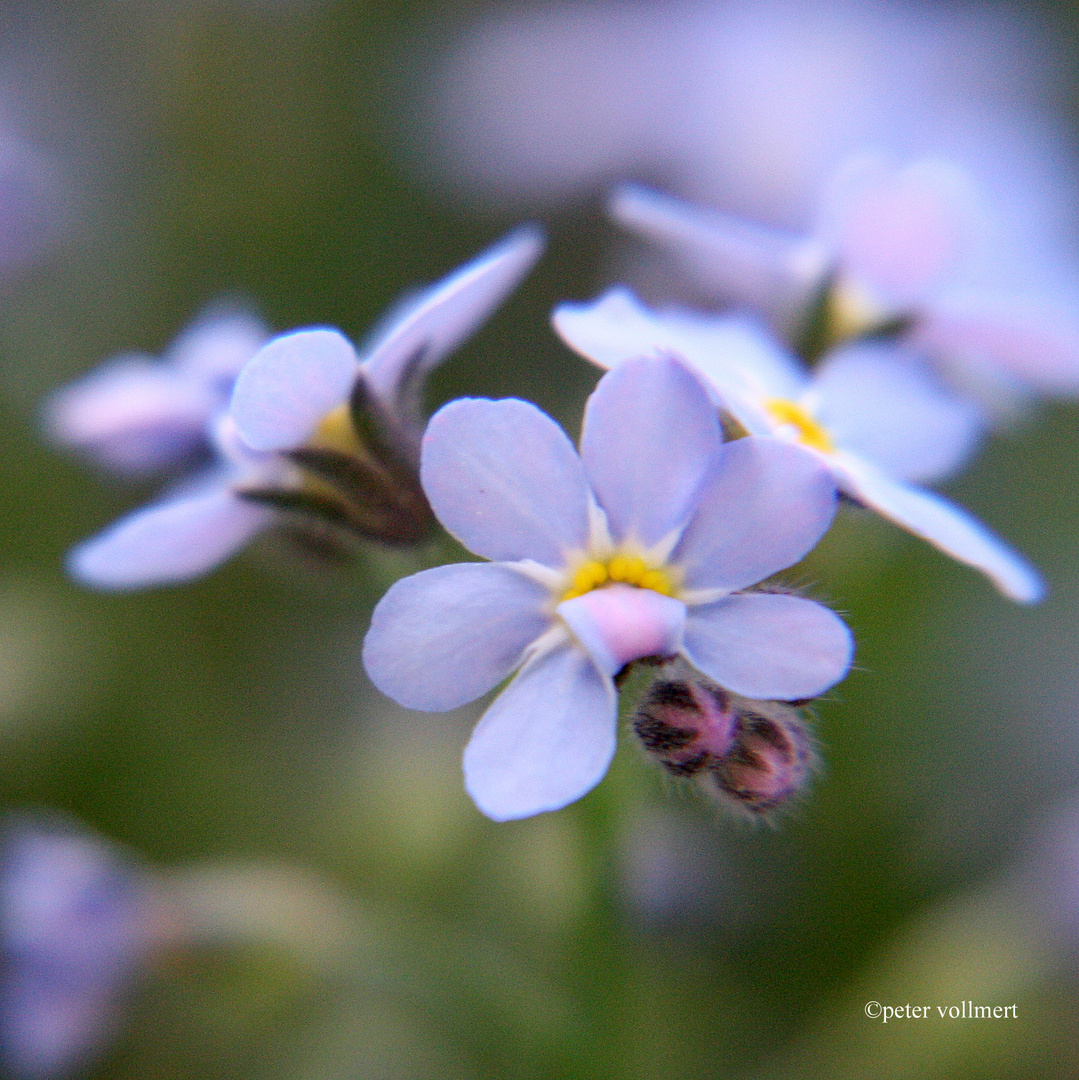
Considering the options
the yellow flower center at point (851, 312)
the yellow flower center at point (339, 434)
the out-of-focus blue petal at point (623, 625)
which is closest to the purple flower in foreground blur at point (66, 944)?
the yellow flower center at point (339, 434)

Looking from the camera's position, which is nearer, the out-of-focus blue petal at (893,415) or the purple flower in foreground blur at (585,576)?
the purple flower in foreground blur at (585,576)

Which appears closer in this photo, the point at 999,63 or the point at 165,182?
the point at 165,182

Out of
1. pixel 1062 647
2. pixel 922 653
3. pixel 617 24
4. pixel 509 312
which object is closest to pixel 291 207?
pixel 509 312

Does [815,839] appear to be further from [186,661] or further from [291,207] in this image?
[291,207]

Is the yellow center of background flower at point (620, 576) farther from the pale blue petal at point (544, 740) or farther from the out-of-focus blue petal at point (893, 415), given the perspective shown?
the out-of-focus blue petal at point (893, 415)

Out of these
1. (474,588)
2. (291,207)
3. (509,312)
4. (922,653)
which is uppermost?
(474,588)

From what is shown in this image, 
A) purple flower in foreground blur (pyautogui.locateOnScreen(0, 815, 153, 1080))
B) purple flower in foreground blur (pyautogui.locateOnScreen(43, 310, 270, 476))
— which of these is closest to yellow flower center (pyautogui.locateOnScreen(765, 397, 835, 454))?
purple flower in foreground blur (pyautogui.locateOnScreen(43, 310, 270, 476))

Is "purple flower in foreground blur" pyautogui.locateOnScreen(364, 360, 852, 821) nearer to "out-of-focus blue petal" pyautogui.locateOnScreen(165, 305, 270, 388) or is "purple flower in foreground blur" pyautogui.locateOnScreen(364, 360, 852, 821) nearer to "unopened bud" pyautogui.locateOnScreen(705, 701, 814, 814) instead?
"unopened bud" pyautogui.locateOnScreen(705, 701, 814, 814)

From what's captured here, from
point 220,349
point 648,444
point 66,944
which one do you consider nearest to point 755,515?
point 648,444
